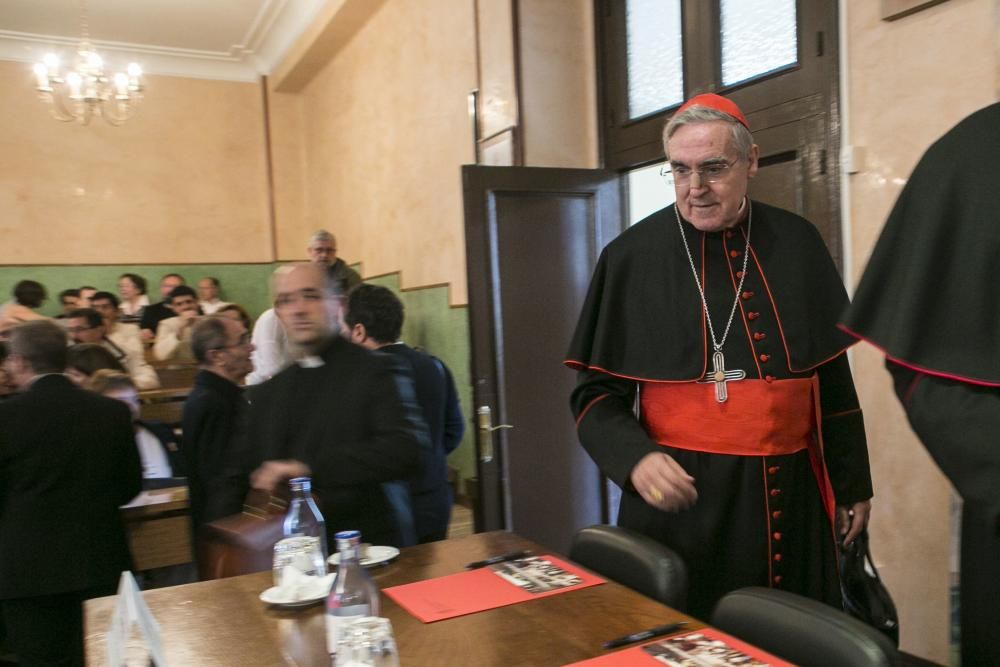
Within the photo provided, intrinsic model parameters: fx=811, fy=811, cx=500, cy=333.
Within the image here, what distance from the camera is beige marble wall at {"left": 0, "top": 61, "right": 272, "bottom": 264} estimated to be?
8.78m

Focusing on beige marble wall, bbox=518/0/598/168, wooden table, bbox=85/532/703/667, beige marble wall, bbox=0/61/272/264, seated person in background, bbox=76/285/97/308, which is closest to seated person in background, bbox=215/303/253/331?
seated person in background, bbox=76/285/97/308

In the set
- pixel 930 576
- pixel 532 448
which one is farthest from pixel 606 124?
pixel 930 576

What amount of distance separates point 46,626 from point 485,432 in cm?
196

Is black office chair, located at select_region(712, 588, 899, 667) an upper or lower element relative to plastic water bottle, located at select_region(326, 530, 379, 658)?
lower

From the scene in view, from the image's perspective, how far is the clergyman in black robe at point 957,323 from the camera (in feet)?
4.04

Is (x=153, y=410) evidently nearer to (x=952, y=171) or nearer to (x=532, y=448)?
(x=532, y=448)

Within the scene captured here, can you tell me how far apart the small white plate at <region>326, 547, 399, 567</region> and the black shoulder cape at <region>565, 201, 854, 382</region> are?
27.7 inches

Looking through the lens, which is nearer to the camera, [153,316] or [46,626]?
[46,626]

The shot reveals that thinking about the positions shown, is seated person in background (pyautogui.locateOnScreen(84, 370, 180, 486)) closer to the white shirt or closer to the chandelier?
the white shirt

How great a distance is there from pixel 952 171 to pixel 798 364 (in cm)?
76

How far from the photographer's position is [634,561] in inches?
Answer: 72.6

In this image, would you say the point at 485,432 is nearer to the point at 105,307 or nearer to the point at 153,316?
the point at 105,307

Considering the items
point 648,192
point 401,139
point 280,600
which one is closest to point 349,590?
point 280,600

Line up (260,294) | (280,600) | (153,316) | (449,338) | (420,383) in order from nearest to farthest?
(280,600), (420,383), (449,338), (153,316), (260,294)
